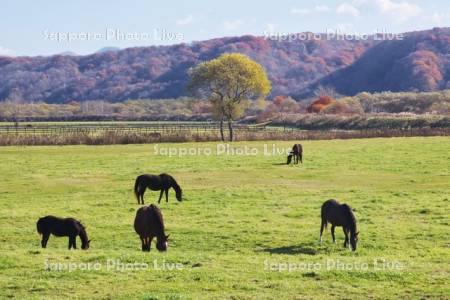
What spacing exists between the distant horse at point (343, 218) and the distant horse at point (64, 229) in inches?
293

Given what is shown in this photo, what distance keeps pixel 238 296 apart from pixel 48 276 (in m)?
4.51

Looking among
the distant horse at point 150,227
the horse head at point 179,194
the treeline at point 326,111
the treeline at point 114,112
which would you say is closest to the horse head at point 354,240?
the distant horse at point 150,227

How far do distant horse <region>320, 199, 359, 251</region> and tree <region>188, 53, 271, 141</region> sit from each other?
170ft

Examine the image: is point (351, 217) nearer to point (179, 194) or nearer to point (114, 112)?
point (179, 194)

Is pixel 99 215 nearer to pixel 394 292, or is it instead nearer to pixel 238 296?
pixel 238 296

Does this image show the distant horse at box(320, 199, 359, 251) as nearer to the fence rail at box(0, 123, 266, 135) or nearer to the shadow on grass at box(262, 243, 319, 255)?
the shadow on grass at box(262, 243, 319, 255)

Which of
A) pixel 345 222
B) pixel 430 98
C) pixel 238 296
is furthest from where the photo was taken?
pixel 430 98

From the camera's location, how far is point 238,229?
20.1 meters

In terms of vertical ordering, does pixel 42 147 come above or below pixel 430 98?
below

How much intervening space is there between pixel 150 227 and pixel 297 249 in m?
4.45

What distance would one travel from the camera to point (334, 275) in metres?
13.5

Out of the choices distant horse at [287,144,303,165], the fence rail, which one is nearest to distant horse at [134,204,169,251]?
distant horse at [287,144,303,165]

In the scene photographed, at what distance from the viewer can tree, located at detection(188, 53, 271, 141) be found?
7069 cm

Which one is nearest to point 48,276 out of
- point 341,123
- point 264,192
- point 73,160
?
point 264,192
